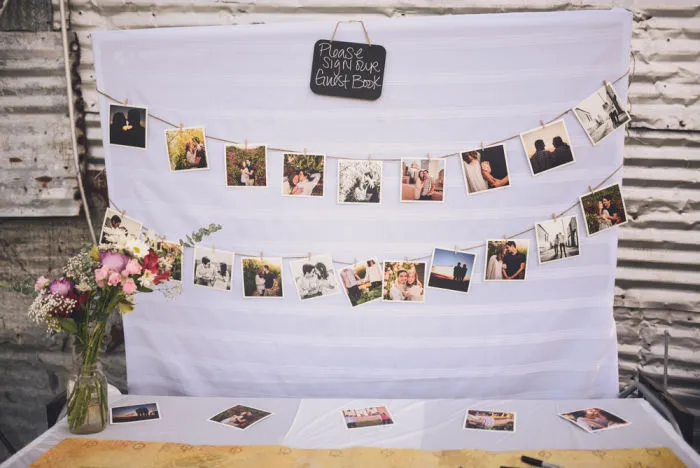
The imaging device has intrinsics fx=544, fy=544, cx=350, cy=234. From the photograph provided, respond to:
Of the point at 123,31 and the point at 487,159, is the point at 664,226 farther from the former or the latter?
the point at 123,31

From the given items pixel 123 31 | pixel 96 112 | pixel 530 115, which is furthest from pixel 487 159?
pixel 96 112

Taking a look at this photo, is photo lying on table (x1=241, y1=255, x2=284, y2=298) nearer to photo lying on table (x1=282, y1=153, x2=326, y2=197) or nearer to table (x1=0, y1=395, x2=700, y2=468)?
photo lying on table (x1=282, y1=153, x2=326, y2=197)

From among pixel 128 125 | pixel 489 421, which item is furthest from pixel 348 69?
pixel 489 421

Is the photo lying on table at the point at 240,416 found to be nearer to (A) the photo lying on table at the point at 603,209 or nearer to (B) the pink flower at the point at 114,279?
(B) the pink flower at the point at 114,279

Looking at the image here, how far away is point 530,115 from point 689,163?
0.85m

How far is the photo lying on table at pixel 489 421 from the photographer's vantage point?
6.48 ft

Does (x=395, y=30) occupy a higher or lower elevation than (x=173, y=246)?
higher

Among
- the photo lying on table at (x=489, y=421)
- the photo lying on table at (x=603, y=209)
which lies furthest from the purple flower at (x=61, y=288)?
the photo lying on table at (x=603, y=209)

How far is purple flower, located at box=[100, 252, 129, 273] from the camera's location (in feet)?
5.87

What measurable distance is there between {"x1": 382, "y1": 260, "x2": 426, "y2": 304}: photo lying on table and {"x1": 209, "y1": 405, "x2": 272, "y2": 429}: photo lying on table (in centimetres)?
71

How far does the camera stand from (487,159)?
223cm

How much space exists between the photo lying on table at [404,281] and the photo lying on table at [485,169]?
394 millimetres

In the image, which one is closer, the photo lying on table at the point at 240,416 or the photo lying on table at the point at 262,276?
the photo lying on table at the point at 240,416

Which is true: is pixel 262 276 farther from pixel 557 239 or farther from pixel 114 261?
pixel 557 239
